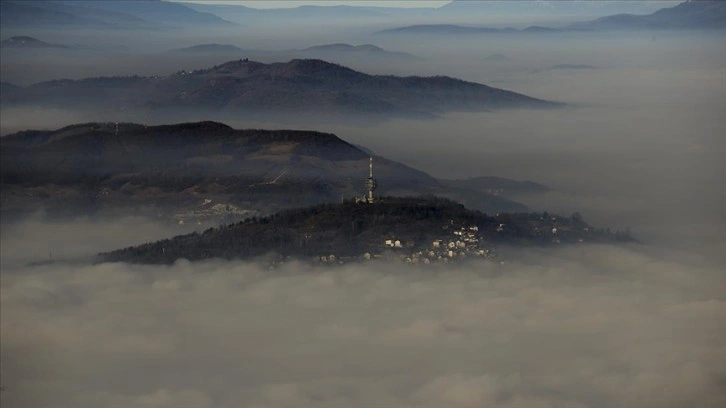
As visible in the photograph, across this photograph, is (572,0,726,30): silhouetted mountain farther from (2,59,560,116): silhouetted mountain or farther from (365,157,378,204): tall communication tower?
(365,157,378,204): tall communication tower

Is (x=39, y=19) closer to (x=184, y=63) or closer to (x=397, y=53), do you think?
(x=184, y=63)

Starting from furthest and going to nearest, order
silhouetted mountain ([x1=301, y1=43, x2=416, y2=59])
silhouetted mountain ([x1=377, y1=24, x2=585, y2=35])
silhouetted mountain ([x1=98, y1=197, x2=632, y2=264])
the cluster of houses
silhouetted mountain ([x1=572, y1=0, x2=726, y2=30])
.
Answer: silhouetted mountain ([x1=301, y1=43, x2=416, y2=59]) < silhouetted mountain ([x1=377, y1=24, x2=585, y2=35]) < silhouetted mountain ([x1=572, y1=0, x2=726, y2=30]) < silhouetted mountain ([x1=98, y1=197, x2=632, y2=264]) < the cluster of houses

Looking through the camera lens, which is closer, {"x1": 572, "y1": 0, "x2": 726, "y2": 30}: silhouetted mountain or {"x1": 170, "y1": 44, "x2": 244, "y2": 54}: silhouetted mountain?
{"x1": 572, "y1": 0, "x2": 726, "y2": 30}: silhouetted mountain

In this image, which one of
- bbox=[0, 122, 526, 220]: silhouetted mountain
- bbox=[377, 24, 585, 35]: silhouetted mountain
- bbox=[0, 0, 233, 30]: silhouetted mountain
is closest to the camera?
bbox=[0, 122, 526, 220]: silhouetted mountain

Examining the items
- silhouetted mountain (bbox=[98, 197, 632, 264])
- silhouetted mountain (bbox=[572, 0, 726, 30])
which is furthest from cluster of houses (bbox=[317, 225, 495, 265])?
silhouetted mountain (bbox=[572, 0, 726, 30])

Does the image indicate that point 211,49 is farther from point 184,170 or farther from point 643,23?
point 643,23

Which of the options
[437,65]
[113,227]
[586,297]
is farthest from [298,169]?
[586,297]
